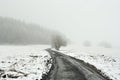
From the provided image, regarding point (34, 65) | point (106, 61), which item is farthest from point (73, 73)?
point (106, 61)

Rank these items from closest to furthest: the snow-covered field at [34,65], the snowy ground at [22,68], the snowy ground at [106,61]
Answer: the snowy ground at [22,68] → the snow-covered field at [34,65] → the snowy ground at [106,61]

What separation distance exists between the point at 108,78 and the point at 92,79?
4.82 ft

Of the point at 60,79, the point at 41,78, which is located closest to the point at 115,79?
the point at 60,79

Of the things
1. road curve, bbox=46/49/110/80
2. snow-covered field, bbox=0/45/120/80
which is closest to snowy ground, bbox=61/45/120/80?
snow-covered field, bbox=0/45/120/80

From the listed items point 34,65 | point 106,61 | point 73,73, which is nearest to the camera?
point 73,73

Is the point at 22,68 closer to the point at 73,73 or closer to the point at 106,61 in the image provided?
the point at 73,73

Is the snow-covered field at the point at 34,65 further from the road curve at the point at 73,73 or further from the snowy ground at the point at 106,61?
the road curve at the point at 73,73

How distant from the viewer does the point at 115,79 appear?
40.2ft

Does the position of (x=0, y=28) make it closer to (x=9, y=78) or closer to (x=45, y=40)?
(x=45, y=40)

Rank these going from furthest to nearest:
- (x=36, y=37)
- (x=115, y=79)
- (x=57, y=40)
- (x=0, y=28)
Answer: (x=36, y=37)
(x=0, y=28)
(x=57, y=40)
(x=115, y=79)

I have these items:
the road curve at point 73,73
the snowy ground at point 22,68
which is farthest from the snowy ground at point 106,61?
the snowy ground at point 22,68

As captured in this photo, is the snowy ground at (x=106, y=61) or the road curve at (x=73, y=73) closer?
the road curve at (x=73, y=73)

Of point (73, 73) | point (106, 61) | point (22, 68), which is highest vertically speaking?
point (106, 61)

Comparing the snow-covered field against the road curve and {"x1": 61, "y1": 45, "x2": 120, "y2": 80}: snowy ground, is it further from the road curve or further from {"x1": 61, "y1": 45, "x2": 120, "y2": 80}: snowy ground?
the road curve
